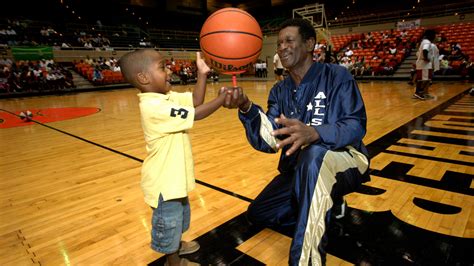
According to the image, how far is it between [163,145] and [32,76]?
584 inches

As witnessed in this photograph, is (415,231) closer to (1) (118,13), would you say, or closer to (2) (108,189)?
(2) (108,189)

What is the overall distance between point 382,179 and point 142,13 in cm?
2682

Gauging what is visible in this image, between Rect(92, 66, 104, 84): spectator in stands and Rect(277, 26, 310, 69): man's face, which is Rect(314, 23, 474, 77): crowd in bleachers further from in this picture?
Rect(92, 66, 104, 84): spectator in stands

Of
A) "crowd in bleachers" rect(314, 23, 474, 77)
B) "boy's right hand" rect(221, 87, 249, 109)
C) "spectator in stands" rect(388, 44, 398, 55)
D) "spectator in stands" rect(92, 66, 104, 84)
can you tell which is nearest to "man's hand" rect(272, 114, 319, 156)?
"boy's right hand" rect(221, 87, 249, 109)

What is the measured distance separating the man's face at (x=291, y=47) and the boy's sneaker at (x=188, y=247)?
4.17ft

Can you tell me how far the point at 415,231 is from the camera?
6.25 ft

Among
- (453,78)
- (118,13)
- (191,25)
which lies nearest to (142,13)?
(118,13)

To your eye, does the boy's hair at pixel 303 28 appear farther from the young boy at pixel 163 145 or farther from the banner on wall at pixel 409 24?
the banner on wall at pixel 409 24

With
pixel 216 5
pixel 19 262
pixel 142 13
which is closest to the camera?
pixel 19 262

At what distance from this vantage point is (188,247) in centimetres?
182

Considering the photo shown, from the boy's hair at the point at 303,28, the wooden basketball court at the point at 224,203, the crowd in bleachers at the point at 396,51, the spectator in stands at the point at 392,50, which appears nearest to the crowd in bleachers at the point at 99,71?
the crowd in bleachers at the point at 396,51

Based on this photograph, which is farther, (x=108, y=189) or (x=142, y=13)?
(x=142, y=13)

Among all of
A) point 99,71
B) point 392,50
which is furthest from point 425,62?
point 99,71

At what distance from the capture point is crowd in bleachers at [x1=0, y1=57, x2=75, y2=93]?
504 inches
